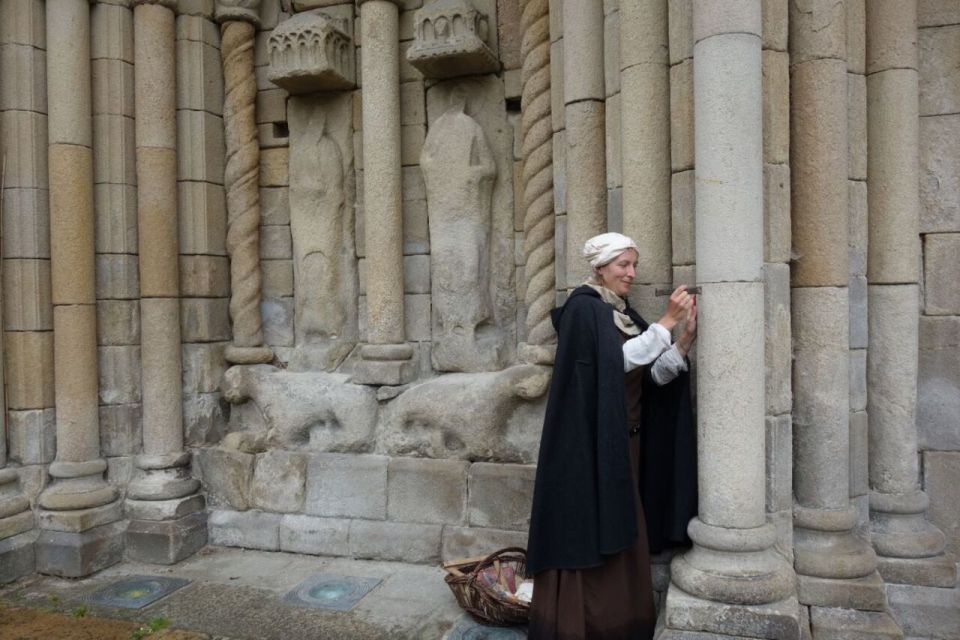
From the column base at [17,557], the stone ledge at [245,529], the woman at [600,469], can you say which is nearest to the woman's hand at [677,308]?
A: the woman at [600,469]

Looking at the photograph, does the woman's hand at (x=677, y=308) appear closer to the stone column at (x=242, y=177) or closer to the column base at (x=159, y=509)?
the stone column at (x=242, y=177)

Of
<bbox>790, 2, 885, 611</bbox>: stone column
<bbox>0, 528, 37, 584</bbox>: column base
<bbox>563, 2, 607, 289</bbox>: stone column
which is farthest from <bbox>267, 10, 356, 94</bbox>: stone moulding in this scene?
<bbox>0, 528, 37, 584</bbox>: column base

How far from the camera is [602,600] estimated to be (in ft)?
8.82

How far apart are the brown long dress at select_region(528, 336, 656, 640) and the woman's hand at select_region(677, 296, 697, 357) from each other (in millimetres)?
186

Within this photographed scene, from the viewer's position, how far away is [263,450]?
13.9 ft

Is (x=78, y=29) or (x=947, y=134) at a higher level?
(x=78, y=29)

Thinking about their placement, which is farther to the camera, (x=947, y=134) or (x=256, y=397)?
(x=256, y=397)

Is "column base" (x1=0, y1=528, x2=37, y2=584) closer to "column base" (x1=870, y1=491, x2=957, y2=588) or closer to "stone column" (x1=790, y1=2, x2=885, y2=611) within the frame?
"stone column" (x1=790, y1=2, x2=885, y2=611)

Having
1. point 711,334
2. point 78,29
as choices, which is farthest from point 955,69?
point 78,29

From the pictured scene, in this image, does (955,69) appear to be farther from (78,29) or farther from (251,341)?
(78,29)

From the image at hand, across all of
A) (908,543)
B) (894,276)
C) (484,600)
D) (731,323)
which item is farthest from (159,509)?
(894,276)

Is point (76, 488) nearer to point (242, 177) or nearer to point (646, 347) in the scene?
point (242, 177)

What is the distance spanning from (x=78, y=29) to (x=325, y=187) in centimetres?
163

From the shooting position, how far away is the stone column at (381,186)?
4.05m
